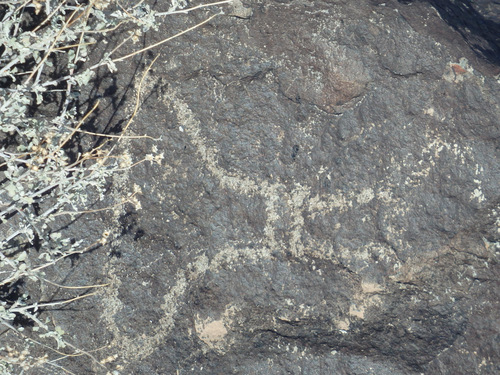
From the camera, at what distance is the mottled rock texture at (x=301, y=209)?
7.59ft

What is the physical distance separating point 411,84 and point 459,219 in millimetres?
522

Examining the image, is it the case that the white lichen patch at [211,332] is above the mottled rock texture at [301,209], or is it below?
below

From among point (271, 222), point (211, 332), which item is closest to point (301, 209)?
point (271, 222)

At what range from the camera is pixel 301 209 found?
2.36 meters

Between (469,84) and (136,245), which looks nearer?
(136,245)

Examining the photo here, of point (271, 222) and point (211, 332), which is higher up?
point (271, 222)

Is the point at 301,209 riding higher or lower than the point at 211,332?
higher

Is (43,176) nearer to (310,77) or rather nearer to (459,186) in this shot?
(310,77)

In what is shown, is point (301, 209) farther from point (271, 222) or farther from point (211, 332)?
point (211, 332)

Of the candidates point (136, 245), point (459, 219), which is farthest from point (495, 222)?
point (136, 245)

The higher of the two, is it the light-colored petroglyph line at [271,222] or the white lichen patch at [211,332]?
the light-colored petroglyph line at [271,222]

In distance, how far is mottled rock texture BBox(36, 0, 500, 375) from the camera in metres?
2.31

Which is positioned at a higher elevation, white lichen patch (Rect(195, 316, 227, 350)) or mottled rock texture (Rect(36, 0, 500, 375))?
mottled rock texture (Rect(36, 0, 500, 375))

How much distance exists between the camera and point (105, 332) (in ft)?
7.55
